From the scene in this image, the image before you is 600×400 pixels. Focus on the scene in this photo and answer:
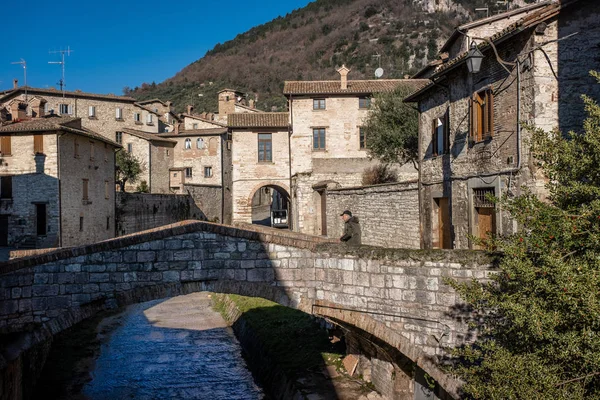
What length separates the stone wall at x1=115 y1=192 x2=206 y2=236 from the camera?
3353 cm

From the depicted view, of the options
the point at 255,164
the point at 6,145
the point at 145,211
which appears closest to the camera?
the point at 6,145

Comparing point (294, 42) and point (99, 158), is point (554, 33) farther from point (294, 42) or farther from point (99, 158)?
point (294, 42)

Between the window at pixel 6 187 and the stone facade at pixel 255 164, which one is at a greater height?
the stone facade at pixel 255 164

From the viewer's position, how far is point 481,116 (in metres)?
14.7

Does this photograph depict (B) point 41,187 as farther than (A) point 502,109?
Yes

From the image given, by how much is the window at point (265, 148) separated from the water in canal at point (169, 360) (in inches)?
552

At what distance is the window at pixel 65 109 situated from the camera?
50750 mm

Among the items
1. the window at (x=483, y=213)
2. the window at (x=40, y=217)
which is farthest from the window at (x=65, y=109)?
the window at (x=483, y=213)

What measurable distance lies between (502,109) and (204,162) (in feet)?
121

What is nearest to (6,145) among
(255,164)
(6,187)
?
(6,187)

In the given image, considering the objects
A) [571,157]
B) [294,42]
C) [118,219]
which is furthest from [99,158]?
[294,42]

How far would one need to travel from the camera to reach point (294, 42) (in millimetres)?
121438

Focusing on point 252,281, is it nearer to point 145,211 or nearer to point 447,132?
point 447,132

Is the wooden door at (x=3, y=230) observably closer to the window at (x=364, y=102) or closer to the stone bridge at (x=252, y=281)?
the stone bridge at (x=252, y=281)
